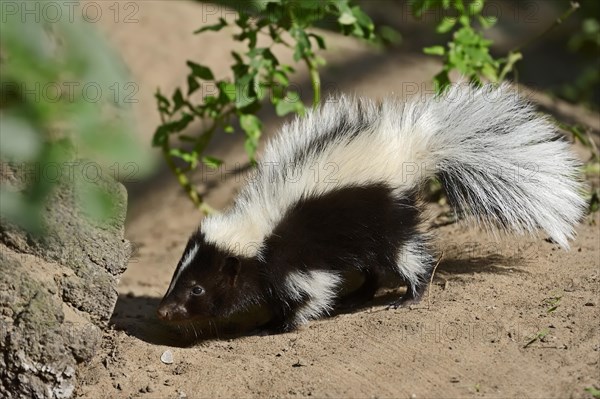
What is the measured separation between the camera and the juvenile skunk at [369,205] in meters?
5.87

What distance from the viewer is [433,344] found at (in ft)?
16.2

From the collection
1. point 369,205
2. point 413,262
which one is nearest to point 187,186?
point 369,205

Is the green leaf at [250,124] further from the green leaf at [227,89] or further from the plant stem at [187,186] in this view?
the plant stem at [187,186]

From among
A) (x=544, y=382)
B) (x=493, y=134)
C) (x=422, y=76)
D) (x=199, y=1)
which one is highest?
(x=493, y=134)

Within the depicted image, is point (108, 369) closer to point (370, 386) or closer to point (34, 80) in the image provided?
point (370, 386)

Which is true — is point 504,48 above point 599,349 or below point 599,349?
below

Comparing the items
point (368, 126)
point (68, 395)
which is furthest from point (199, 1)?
point (68, 395)

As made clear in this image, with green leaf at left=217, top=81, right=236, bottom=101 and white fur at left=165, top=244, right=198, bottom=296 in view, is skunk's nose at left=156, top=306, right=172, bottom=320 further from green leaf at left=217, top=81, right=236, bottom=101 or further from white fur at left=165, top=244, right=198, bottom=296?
green leaf at left=217, top=81, right=236, bottom=101

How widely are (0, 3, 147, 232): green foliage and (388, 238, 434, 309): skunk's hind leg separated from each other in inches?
165

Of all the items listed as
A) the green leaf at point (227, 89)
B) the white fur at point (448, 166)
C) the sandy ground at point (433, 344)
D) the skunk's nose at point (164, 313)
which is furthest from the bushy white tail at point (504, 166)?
the skunk's nose at point (164, 313)

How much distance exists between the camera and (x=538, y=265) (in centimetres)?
609

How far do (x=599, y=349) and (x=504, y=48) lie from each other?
37.6ft

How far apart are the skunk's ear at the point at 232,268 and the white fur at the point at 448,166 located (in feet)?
0.32

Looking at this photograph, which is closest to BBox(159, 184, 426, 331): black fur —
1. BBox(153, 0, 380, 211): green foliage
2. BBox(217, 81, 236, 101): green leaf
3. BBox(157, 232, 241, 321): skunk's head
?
BBox(157, 232, 241, 321): skunk's head
